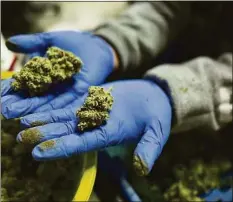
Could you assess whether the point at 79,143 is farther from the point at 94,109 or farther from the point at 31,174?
the point at 31,174

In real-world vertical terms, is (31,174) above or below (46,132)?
below

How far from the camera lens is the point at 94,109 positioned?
0.82 metres

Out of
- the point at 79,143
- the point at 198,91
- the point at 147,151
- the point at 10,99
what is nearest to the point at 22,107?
the point at 10,99

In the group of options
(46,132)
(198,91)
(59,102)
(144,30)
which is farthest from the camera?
(144,30)

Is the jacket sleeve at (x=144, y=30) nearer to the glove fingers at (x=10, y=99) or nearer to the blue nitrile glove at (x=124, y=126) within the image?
the blue nitrile glove at (x=124, y=126)

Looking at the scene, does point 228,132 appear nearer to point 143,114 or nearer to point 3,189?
point 143,114

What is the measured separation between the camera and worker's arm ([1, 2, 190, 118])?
0.89 metres

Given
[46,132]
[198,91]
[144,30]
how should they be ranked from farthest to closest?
[144,30]
[198,91]
[46,132]

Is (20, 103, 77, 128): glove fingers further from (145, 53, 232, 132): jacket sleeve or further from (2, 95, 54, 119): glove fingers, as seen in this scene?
(145, 53, 232, 132): jacket sleeve

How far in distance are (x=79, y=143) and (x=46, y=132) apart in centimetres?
7

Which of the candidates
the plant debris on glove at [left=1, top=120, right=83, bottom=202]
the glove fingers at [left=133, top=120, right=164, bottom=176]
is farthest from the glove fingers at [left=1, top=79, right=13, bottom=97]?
the glove fingers at [left=133, top=120, right=164, bottom=176]

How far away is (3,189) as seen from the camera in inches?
35.6

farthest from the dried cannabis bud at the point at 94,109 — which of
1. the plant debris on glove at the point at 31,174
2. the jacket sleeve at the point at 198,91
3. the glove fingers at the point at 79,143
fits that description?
the jacket sleeve at the point at 198,91

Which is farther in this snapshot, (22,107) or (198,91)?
(198,91)
